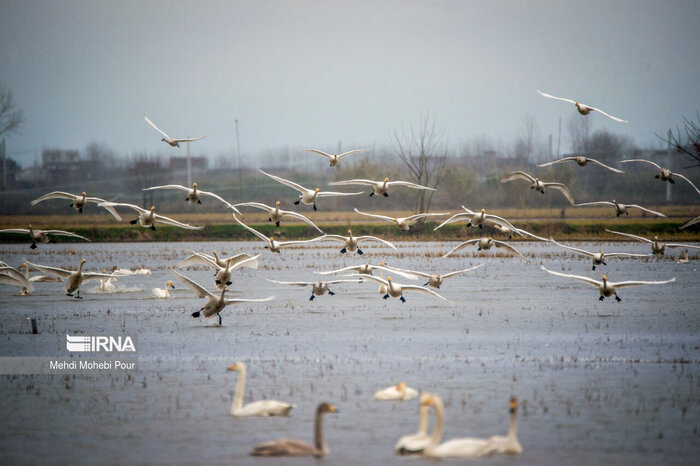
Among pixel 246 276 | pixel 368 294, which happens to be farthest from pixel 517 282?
pixel 246 276

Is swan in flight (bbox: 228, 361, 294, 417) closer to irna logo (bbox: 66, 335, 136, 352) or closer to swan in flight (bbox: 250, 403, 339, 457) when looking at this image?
swan in flight (bbox: 250, 403, 339, 457)

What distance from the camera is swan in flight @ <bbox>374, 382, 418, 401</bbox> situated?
13.6m

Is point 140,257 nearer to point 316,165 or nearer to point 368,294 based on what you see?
point 368,294

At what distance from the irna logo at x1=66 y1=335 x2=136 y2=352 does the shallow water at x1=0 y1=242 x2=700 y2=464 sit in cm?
36

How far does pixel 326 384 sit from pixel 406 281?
17.6 m

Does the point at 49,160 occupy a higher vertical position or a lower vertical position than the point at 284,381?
higher

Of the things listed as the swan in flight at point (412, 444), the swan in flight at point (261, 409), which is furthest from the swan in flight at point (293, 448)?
the swan in flight at point (261, 409)

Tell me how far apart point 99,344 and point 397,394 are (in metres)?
8.02

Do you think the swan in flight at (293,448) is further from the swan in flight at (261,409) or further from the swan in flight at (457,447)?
the swan in flight at (261,409)

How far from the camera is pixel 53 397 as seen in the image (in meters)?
14.6

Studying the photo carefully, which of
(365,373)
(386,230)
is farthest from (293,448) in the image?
(386,230)

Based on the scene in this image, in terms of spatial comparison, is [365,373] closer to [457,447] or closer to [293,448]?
[293,448]

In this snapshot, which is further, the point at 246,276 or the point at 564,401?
the point at 246,276

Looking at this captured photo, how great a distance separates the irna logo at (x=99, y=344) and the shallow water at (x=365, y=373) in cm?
36
